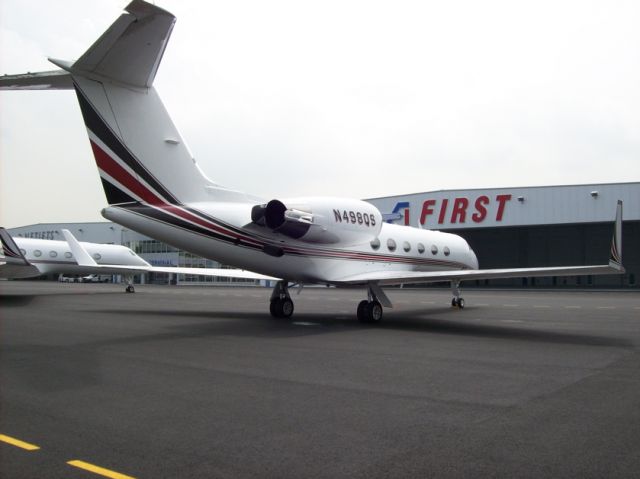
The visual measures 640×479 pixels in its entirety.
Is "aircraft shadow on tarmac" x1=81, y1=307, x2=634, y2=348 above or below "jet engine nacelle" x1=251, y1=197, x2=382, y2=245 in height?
below

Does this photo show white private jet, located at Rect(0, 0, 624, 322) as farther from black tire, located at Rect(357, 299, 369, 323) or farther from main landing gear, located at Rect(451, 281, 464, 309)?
main landing gear, located at Rect(451, 281, 464, 309)

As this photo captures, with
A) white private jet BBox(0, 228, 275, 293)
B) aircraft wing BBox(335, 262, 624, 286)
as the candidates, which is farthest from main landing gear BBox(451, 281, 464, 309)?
white private jet BBox(0, 228, 275, 293)

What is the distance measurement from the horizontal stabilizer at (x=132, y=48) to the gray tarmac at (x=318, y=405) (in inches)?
214

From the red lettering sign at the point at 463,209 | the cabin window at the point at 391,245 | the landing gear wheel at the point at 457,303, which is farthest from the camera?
the red lettering sign at the point at 463,209

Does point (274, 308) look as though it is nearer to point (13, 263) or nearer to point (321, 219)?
point (321, 219)

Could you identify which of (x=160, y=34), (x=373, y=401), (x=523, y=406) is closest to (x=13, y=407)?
(x=373, y=401)

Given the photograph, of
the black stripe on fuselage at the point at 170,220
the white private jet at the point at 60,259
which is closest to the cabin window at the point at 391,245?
the black stripe on fuselage at the point at 170,220

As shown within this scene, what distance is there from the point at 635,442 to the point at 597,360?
5.03 metres

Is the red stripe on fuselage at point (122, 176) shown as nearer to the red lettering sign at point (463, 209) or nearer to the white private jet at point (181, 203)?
the white private jet at point (181, 203)

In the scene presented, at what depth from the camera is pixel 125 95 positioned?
12.1 metres

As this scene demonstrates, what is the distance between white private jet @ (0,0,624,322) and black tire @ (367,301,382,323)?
1.1 inches

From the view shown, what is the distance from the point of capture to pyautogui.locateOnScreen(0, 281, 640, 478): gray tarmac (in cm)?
455

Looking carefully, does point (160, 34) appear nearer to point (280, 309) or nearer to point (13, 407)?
point (13, 407)

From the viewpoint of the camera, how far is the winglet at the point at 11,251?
2517 cm
